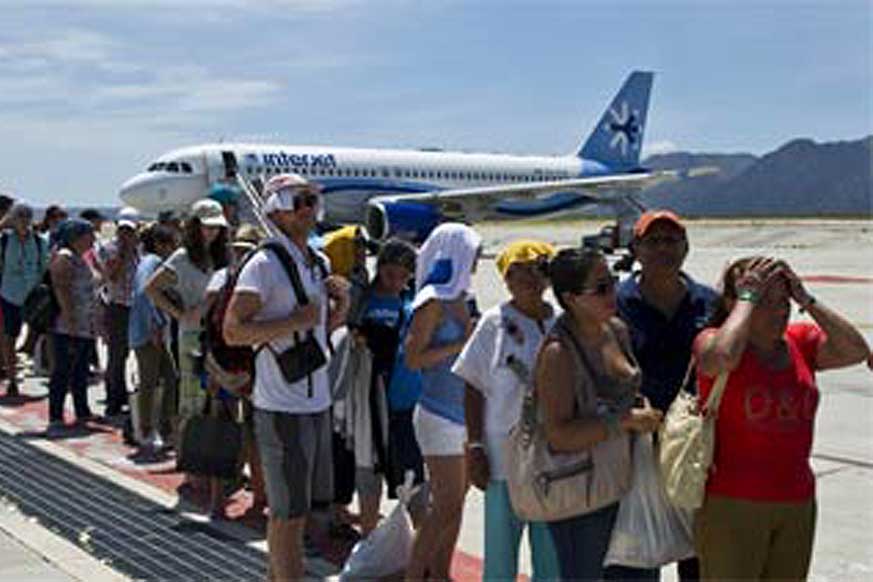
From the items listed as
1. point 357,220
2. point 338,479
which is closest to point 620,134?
point 357,220

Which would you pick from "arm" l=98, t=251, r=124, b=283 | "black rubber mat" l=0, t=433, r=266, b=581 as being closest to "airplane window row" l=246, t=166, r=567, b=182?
"arm" l=98, t=251, r=124, b=283

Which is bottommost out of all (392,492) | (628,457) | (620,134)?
(392,492)

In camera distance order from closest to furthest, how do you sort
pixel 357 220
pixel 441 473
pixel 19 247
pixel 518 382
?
1. pixel 518 382
2. pixel 441 473
3. pixel 19 247
4. pixel 357 220

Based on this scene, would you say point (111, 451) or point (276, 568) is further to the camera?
point (111, 451)

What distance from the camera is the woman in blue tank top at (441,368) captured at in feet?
14.9

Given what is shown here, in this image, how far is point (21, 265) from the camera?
433 inches

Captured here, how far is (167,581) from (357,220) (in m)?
31.0

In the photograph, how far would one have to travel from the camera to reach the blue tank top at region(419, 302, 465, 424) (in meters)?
4.61

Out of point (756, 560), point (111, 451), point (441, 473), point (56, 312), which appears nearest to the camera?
point (756, 560)

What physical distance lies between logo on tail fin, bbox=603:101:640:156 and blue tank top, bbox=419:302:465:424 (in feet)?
150

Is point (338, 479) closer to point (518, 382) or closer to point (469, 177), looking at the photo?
point (518, 382)

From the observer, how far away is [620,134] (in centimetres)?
4981

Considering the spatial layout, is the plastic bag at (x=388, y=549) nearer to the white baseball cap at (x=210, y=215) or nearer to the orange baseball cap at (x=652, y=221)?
the orange baseball cap at (x=652, y=221)

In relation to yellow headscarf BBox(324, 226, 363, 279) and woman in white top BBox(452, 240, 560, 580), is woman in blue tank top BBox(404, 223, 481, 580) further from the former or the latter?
yellow headscarf BBox(324, 226, 363, 279)
